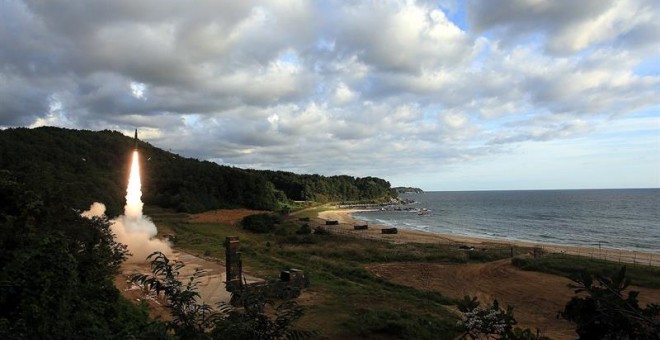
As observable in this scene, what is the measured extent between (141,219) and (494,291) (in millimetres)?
27813

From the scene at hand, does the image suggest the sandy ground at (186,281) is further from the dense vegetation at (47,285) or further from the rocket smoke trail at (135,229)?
the dense vegetation at (47,285)

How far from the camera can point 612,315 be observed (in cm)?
426

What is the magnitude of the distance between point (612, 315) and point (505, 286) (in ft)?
95.7

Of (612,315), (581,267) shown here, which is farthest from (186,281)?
(581,267)

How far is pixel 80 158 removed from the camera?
270 feet

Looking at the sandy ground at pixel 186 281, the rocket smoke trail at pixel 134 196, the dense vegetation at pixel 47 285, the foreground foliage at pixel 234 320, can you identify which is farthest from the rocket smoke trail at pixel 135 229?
the foreground foliage at pixel 234 320

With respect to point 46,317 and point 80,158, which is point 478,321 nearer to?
point 46,317

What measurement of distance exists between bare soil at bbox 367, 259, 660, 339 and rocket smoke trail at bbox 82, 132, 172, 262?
1686cm

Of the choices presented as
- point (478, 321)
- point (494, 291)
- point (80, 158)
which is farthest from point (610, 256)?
point (80, 158)

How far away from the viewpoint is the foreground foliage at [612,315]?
157 inches

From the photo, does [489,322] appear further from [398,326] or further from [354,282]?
[354,282]

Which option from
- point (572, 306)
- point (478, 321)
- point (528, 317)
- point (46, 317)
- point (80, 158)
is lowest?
point (528, 317)

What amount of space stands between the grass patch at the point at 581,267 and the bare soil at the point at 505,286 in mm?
990

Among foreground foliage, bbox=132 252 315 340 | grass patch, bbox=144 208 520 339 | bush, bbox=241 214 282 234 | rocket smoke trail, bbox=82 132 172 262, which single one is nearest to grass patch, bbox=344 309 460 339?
grass patch, bbox=144 208 520 339
